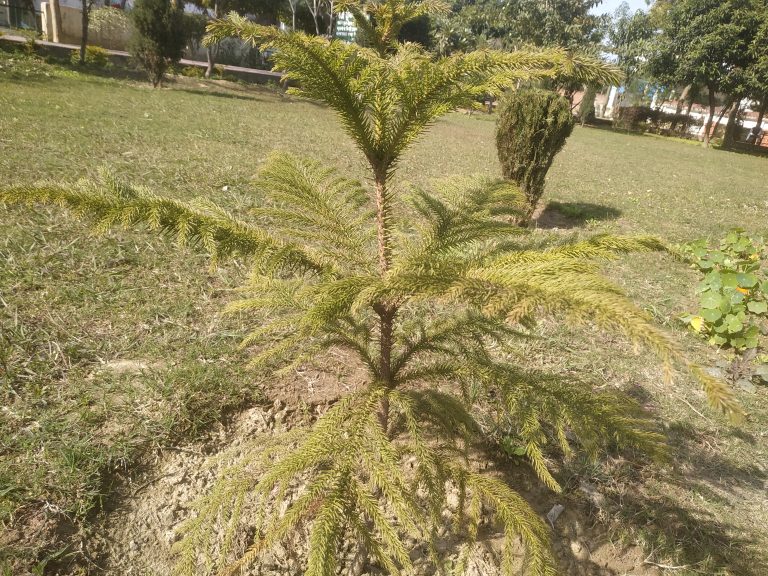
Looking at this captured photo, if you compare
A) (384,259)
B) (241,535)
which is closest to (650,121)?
(384,259)

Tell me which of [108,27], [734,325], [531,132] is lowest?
[734,325]

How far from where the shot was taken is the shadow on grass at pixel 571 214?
7.20m

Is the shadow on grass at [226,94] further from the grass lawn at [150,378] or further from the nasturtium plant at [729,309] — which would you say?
the nasturtium plant at [729,309]

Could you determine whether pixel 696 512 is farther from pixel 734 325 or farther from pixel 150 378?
pixel 150 378

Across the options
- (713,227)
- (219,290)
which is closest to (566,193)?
(713,227)

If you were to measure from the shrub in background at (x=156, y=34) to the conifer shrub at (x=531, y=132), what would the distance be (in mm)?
13956

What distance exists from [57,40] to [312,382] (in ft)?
95.0

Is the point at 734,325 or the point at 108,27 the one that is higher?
the point at 108,27

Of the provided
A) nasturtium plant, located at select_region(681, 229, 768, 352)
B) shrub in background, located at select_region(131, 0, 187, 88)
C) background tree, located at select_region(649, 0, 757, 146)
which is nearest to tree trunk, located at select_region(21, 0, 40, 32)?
shrub in background, located at select_region(131, 0, 187, 88)

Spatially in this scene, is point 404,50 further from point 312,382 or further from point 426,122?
point 312,382

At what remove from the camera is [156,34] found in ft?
47.5

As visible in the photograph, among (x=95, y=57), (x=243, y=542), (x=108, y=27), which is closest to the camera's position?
(x=243, y=542)

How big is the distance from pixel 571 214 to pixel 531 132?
94.6 inches

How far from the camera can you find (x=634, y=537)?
6.91 ft
